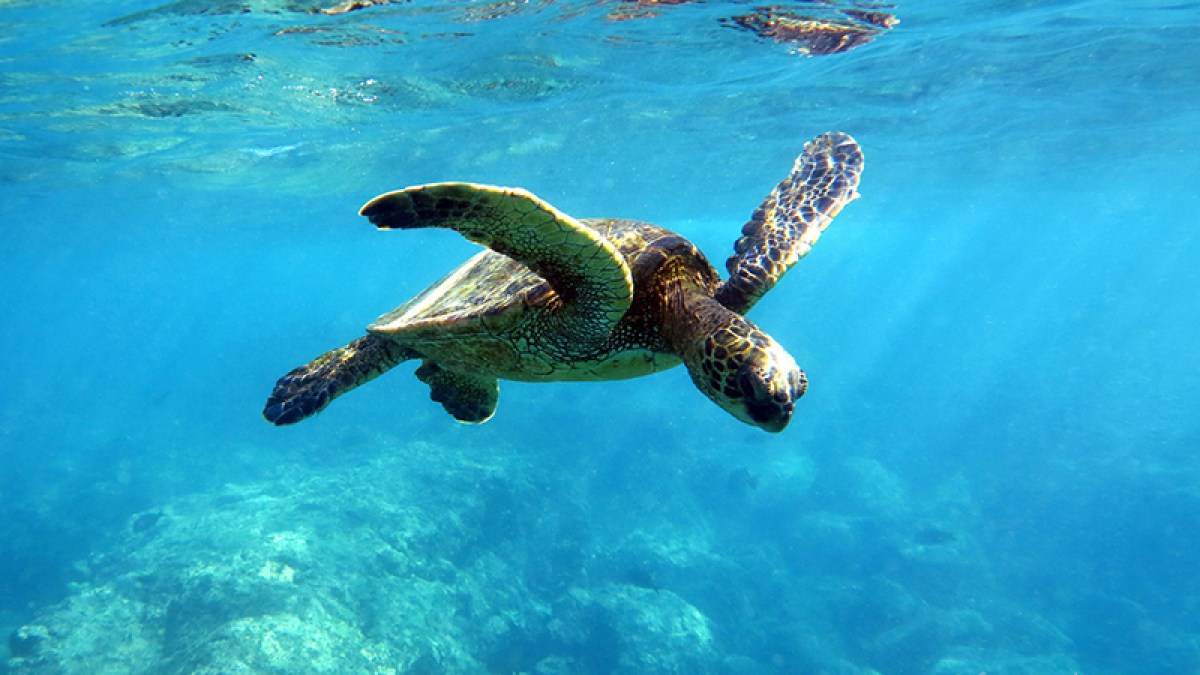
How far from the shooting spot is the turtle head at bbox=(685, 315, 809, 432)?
2617 millimetres

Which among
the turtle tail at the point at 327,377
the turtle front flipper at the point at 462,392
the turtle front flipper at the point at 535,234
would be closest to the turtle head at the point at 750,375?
the turtle front flipper at the point at 535,234

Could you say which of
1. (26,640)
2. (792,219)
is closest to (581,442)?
(26,640)

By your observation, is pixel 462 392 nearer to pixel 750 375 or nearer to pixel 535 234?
pixel 535 234

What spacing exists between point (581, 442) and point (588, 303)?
2051 centimetres

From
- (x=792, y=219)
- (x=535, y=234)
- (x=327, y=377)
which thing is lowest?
(x=327, y=377)

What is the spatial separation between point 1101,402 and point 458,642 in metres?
34.3

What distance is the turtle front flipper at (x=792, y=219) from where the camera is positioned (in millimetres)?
3740

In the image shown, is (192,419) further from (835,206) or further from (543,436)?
(835,206)

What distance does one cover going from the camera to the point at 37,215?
1051 inches

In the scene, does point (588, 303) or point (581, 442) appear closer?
point (588, 303)

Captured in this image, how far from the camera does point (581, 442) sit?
2333cm

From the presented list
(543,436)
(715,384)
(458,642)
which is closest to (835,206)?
(715,384)

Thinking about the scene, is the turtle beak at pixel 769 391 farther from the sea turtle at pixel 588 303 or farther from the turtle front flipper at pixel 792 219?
the turtle front flipper at pixel 792 219

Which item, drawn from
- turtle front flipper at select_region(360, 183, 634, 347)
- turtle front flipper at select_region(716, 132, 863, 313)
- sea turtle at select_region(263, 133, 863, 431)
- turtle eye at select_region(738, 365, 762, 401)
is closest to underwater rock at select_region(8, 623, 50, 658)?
sea turtle at select_region(263, 133, 863, 431)
